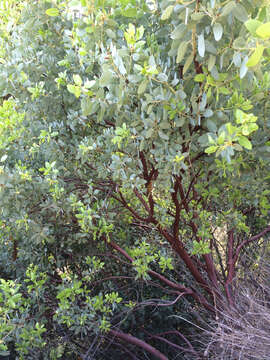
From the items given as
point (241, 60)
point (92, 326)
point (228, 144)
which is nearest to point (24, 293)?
point (92, 326)

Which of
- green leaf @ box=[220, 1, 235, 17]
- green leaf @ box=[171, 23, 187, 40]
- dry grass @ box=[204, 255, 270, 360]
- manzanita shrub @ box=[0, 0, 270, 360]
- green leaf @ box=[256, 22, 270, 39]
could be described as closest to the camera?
green leaf @ box=[256, 22, 270, 39]

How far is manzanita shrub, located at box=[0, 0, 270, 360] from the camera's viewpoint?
5.55 feet

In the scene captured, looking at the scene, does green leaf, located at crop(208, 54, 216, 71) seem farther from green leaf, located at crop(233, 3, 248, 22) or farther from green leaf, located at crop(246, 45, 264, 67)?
green leaf, located at crop(246, 45, 264, 67)

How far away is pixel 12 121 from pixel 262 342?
6.85 ft

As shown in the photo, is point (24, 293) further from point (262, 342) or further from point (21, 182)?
point (262, 342)

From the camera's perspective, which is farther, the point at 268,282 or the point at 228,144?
the point at 268,282

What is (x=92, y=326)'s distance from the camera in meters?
2.98

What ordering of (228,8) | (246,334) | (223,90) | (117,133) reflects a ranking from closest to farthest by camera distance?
(228,8) → (223,90) → (117,133) → (246,334)

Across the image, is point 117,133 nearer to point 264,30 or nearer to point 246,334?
point 264,30

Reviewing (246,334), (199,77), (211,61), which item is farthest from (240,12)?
(246,334)

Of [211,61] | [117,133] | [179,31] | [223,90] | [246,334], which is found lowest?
[246,334]

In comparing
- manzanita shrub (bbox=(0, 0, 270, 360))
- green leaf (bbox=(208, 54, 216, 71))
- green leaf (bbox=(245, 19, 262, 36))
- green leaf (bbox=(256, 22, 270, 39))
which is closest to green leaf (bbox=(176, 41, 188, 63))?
manzanita shrub (bbox=(0, 0, 270, 360))

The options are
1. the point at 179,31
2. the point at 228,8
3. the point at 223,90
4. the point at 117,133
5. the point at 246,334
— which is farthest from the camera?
the point at 246,334

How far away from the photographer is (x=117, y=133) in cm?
207
